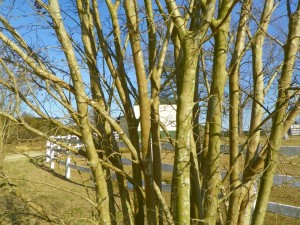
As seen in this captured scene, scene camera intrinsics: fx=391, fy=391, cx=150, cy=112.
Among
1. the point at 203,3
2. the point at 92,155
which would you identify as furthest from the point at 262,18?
the point at 92,155

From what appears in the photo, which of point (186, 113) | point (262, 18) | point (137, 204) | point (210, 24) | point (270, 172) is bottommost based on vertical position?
point (137, 204)

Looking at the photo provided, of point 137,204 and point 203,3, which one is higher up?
point 203,3

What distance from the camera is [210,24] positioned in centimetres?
250

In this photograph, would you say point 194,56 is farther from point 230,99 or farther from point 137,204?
point 137,204

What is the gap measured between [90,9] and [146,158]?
56.1 inches

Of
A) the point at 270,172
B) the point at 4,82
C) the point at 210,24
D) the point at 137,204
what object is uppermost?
the point at 210,24

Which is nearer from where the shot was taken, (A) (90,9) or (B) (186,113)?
(B) (186,113)

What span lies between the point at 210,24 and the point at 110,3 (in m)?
0.95

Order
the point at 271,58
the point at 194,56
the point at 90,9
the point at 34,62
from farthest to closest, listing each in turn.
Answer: the point at 271,58 < the point at 90,9 < the point at 34,62 < the point at 194,56

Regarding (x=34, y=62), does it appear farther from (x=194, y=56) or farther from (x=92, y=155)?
(x=194, y=56)

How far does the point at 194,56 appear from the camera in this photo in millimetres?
2467

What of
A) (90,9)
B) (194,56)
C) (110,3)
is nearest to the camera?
(194,56)

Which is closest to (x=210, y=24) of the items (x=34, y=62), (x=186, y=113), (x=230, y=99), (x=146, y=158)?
(x=186, y=113)

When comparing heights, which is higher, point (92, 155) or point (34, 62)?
point (34, 62)
